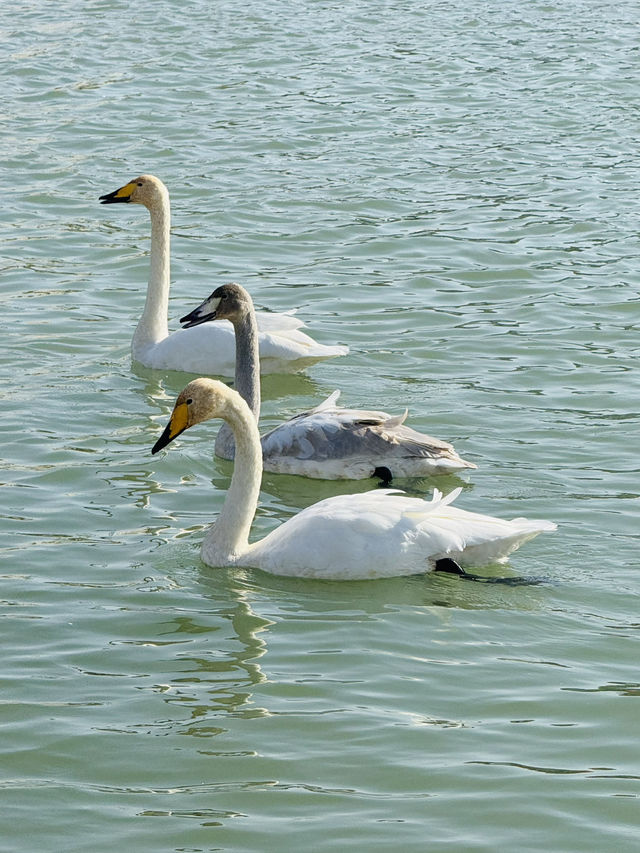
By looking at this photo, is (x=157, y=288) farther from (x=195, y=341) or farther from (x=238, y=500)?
(x=238, y=500)

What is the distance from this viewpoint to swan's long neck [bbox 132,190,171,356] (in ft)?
36.1

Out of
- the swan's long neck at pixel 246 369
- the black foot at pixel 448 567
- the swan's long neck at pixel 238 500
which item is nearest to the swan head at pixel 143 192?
the swan's long neck at pixel 246 369

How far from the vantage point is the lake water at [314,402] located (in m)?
5.70

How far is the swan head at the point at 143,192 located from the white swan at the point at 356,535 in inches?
167

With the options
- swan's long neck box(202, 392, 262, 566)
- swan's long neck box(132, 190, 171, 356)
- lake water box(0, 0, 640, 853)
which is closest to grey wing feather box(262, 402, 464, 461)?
lake water box(0, 0, 640, 853)

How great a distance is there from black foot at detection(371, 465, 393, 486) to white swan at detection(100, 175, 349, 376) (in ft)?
5.11

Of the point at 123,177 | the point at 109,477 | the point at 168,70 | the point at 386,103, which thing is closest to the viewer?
the point at 109,477

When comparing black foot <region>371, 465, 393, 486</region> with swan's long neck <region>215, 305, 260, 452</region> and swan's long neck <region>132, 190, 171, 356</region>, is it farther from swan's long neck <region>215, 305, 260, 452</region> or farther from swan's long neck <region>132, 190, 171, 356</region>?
swan's long neck <region>132, 190, 171, 356</region>

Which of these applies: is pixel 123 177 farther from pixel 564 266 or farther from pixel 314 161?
pixel 564 266

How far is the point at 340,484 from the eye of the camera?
9.10 m

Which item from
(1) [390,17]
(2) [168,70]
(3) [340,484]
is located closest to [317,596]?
(3) [340,484]

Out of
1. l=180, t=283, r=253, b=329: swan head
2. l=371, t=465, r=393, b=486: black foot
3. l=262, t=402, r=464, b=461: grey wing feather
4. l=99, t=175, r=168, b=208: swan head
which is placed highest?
l=99, t=175, r=168, b=208: swan head

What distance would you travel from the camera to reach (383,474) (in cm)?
898

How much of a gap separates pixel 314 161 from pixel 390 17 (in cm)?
731
